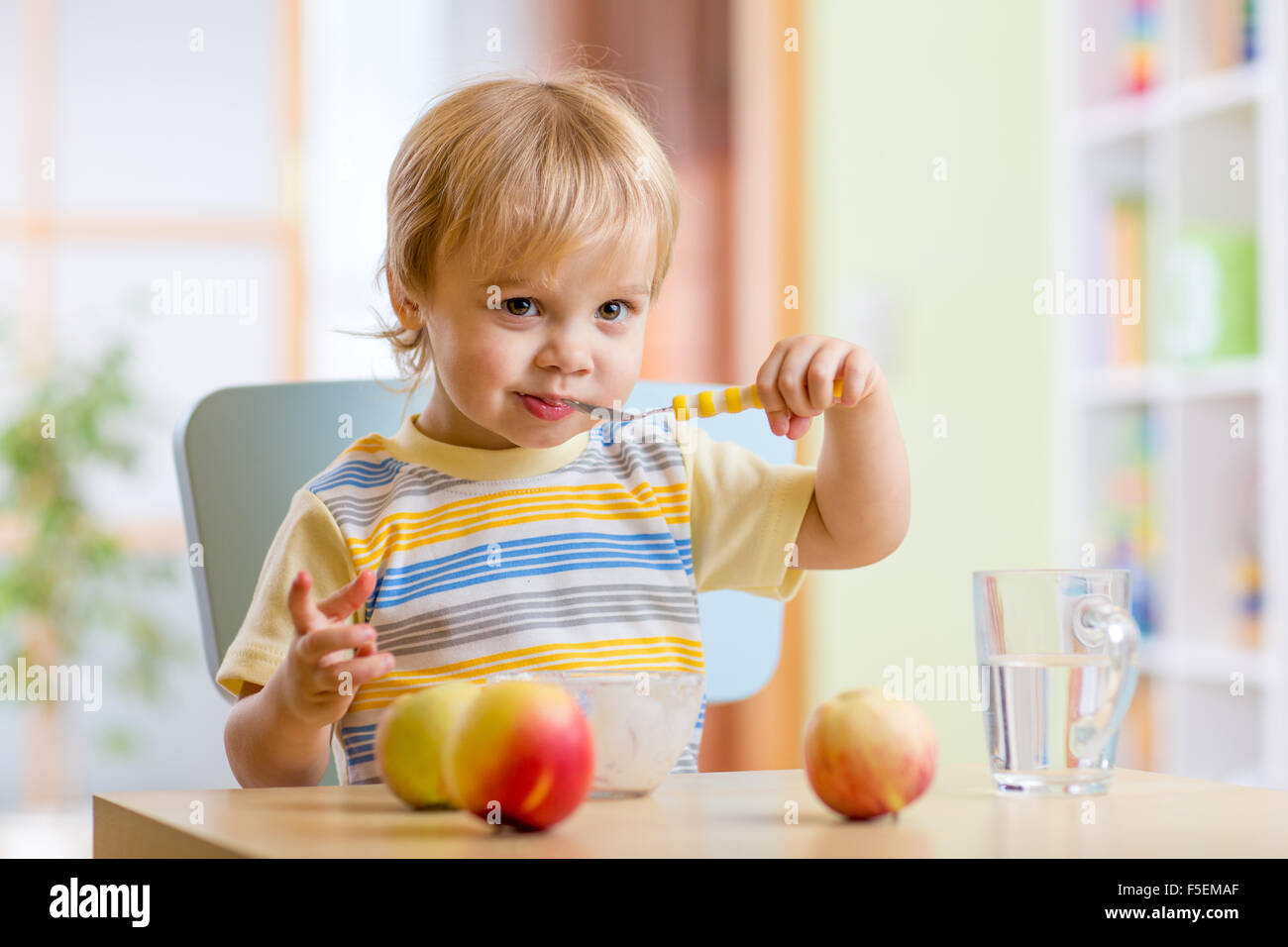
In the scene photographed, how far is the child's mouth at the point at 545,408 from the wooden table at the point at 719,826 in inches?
13.8

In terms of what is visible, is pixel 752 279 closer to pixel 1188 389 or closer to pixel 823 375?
pixel 1188 389

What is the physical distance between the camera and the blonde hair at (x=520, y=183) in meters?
0.98

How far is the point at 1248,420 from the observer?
2.29 m

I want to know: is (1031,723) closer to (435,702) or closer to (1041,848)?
(1041,848)

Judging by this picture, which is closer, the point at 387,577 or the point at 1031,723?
Answer: the point at 1031,723

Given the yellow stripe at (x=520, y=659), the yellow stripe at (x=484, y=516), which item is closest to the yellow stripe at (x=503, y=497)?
the yellow stripe at (x=484, y=516)

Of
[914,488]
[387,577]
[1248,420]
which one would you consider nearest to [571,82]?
[387,577]

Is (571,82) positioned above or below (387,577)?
above

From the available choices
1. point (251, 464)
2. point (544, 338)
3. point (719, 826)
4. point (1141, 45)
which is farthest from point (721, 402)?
point (1141, 45)

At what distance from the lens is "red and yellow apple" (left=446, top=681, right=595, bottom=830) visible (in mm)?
562

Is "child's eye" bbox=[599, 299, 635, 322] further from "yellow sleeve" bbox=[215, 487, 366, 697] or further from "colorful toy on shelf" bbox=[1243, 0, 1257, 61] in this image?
"colorful toy on shelf" bbox=[1243, 0, 1257, 61]

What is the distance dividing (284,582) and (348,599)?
303mm

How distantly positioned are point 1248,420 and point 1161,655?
42 centimetres
